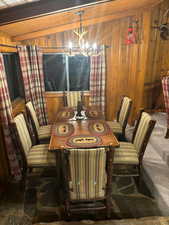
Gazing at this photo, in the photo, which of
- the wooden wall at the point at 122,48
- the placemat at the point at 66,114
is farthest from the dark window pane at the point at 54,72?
the placemat at the point at 66,114

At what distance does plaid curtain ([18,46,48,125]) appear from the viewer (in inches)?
126

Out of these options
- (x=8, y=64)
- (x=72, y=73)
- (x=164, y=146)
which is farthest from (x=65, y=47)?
(x=164, y=146)

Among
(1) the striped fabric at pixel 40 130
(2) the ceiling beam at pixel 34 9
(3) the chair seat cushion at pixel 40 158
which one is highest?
(2) the ceiling beam at pixel 34 9

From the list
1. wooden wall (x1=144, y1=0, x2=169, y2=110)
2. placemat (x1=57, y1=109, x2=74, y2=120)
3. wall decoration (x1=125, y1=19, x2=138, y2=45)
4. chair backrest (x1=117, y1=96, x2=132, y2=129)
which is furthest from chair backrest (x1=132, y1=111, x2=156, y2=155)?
wooden wall (x1=144, y1=0, x2=169, y2=110)

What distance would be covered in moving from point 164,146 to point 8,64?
10.9ft

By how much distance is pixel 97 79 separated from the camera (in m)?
3.85

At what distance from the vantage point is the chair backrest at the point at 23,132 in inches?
80.7

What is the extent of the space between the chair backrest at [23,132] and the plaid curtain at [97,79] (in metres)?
2.04

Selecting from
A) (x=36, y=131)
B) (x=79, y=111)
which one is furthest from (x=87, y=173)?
(x=36, y=131)

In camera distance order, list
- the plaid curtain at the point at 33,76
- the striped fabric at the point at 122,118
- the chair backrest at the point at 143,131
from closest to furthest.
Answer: the chair backrest at the point at 143,131 → the striped fabric at the point at 122,118 → the plaid curtain at the point at 33,76

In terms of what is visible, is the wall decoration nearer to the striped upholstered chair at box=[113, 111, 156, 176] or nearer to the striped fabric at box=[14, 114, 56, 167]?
the striped upholstered chair at box=[113, 111, 156, 176]

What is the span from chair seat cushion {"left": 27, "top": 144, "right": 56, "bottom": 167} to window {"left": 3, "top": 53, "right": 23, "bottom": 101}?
145 cm

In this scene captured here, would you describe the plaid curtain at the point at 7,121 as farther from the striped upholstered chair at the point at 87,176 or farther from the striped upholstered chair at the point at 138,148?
the striped upholstered chair at the point at 138,148

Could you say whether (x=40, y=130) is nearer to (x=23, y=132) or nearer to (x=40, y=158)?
(x=23, y=132)
